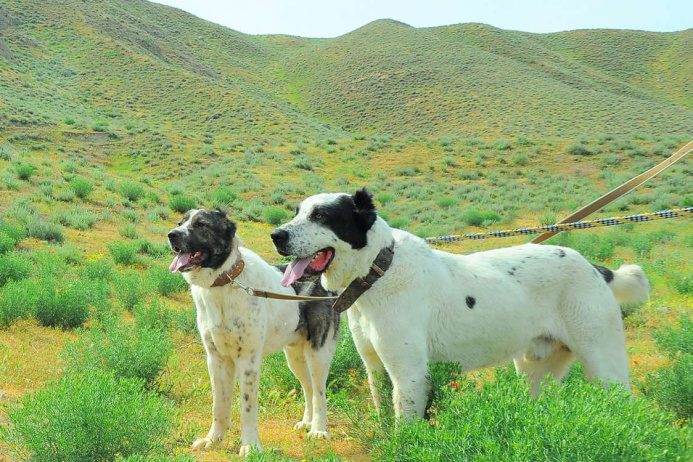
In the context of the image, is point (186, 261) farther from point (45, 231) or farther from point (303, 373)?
point (45, 231)

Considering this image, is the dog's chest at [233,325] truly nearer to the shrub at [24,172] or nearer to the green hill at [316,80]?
the shrub at [24,172]

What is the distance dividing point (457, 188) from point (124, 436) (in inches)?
1196

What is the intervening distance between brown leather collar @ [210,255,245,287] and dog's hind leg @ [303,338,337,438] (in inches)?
41.9

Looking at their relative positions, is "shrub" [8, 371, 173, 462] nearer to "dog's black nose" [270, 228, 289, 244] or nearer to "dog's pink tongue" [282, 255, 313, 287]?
"dog's pink tongue" [282, 255, 313, 287]

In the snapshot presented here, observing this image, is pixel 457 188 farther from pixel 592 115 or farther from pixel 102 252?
pixel 592 115

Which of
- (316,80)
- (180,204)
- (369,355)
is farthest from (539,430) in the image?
(316,80)

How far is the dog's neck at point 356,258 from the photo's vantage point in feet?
13.0

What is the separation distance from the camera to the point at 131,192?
24719mm

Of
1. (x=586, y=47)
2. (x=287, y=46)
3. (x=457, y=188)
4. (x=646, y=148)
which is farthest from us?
(x=287, y=46)

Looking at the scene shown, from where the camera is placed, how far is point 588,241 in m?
17.1

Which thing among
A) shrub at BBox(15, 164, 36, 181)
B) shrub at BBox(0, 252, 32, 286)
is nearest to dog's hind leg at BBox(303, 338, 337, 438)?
shrub at BBox(0, 252, 32, 286)

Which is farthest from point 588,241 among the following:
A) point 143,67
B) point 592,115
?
point 143,67

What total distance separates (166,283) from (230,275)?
7114 mm

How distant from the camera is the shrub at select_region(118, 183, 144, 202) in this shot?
24.7 meters
